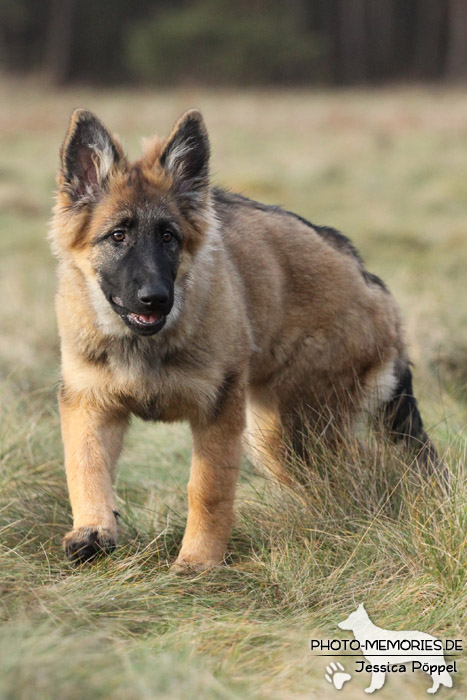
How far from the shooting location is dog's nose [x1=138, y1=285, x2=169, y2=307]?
4.12m

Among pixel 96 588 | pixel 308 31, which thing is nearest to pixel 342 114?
pixel 308 31

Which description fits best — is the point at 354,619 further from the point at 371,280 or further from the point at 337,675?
the point at 371,280

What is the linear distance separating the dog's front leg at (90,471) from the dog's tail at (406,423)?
4.86 ft

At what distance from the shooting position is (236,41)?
3644cm

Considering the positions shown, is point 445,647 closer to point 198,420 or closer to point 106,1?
point 198,420

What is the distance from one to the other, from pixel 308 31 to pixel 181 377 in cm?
3896

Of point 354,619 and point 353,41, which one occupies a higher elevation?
point 354,619

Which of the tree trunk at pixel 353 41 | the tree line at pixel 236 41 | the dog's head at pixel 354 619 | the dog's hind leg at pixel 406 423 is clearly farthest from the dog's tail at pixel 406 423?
the tree trunk at pixel 353 41

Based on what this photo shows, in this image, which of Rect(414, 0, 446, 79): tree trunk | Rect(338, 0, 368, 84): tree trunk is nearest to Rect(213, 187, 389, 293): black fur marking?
Rect(338, 0, 368, 84): tree trunk

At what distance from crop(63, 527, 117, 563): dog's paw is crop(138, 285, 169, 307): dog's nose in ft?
3.51

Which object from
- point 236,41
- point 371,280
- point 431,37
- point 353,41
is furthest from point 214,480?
point 431,37

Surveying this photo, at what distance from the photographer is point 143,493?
18.0ft

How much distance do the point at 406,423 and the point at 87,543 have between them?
1.93m

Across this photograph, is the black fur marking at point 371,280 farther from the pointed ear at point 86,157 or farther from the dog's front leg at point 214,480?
the pointed ear at point 86,157
